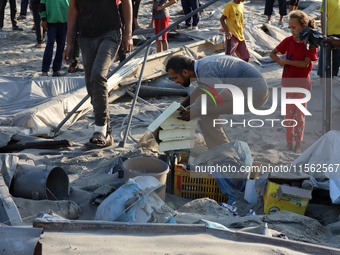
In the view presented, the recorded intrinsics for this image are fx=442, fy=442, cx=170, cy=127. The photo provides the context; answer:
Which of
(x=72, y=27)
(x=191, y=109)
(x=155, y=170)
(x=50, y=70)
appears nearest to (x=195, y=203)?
(x=155, y=170)

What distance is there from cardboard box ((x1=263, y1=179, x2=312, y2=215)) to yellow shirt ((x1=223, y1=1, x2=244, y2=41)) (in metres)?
4.23

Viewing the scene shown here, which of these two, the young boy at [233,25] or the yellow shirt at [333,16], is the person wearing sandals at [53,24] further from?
the yellow shirt at [333,16]

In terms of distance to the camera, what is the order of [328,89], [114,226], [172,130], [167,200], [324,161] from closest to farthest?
1. [114,226]
2. [167,200]
3. [324,161]
4. [172,130]
5. [328,89]

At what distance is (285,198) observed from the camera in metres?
3.54

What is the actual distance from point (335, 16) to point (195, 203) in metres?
4.39

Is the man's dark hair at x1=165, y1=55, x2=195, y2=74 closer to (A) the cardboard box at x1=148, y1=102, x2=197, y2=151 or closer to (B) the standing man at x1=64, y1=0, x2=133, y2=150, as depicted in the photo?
(A) the cardboard box at x1=148, y1=102, x2=197, y2=151

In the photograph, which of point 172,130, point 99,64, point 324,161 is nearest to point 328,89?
point 324,161

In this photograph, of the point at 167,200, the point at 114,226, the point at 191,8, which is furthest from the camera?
the point at 191,8

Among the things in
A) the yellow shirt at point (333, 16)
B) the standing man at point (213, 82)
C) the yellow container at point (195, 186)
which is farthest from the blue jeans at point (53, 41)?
the yellow container at point (195, 186)

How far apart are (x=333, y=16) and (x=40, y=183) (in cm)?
509

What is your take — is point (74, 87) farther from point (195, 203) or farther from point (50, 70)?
point (195, 203)

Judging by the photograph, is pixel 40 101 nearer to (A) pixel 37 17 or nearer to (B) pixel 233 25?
(B) pixel 233 25

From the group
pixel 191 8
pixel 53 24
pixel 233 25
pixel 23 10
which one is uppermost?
pixel 23 10

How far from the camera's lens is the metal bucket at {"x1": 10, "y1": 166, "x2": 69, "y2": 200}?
11.5ft
